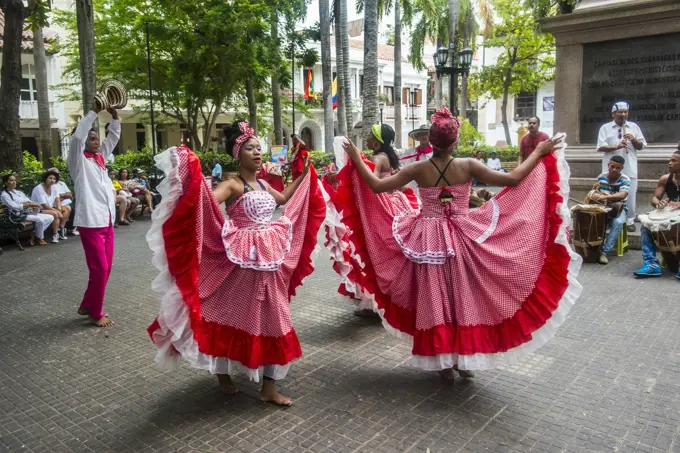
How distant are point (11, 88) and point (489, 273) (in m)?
11.4

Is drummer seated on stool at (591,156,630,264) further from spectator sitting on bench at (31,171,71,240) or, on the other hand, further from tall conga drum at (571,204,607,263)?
spectator sitting on bench at (31,171,71,240)

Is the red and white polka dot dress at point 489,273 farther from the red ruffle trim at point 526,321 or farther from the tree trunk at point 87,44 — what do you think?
the tree trunk at point 87,44

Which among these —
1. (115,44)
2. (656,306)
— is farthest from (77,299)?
(115,44)

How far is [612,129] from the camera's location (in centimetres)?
905

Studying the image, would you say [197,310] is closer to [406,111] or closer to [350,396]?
[350,396]

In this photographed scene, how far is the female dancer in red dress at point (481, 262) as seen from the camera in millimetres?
3912

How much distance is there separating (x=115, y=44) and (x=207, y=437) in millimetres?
21745

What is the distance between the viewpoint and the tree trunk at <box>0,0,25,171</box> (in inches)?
425

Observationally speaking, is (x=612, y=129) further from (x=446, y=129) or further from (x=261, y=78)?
(x=261, y=78)

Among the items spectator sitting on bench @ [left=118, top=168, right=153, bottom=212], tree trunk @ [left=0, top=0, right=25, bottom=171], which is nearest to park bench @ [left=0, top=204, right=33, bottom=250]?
tree trunk @ [left=0, top=0, right=25, bottom=171]

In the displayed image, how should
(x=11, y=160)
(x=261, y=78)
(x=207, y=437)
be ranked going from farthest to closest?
(x=261, y=78) < (x=11, y=160) < (x=207, y=437)

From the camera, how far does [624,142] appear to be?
876cm

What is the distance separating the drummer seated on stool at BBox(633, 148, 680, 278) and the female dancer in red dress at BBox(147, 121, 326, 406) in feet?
16.9

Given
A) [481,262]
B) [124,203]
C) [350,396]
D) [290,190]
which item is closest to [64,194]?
[124,203]
